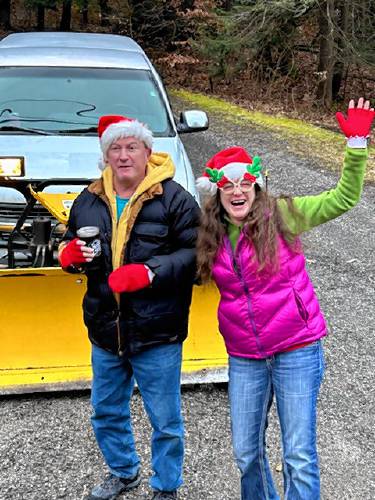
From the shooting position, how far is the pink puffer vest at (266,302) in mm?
2346

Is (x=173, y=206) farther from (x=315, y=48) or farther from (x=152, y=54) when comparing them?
(x=152, y=54)

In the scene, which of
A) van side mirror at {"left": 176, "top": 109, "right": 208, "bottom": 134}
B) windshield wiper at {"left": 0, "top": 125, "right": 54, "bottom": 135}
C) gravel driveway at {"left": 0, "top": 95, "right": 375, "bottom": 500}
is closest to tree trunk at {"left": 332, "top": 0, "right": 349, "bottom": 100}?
van side mirror at {"left": 176, "top": 109, "right": 208, "bottom": 134}

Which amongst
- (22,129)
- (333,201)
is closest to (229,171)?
(333,201)

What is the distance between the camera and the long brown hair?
2.31 meters

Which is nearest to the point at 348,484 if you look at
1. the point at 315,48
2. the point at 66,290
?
the point at 66,290

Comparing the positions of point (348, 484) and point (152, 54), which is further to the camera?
point (152, 54)

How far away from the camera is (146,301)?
2566 mm

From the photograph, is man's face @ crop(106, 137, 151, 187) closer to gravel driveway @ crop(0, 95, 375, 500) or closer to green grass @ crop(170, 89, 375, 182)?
gravel driveway @ crop(0, 95, 375, 500)

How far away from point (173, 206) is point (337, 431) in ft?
5.63

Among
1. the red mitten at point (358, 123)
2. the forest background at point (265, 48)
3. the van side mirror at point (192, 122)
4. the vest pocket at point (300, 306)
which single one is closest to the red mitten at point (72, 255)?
the vest pocket at point (300, 306)

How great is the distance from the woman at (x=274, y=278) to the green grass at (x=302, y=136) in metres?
7.21

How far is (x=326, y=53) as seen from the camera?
59.4 feet

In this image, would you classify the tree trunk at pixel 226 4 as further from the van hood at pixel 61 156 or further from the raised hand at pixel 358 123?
the raised hand at pixel 358 123

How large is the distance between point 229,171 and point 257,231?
0.24m
